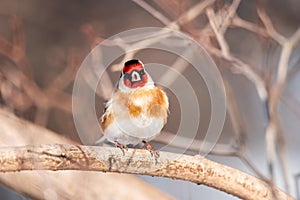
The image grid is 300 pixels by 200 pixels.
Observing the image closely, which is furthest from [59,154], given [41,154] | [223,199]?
[223,199]

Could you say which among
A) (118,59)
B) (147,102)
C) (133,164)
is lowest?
(133,164)

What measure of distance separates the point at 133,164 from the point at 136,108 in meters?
0.10

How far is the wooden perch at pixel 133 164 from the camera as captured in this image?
1208 millimetres

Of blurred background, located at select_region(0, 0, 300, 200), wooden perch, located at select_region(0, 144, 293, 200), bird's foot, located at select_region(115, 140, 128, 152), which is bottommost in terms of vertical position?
wooden perch, located at select_region(0, 144, 293, 200)

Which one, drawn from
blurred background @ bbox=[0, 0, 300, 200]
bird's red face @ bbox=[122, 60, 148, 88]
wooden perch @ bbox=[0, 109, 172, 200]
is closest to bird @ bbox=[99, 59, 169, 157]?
bird's red face @ bbox=[122, 60, 148, 88]

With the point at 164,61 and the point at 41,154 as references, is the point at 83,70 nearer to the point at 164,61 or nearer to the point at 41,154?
→ the point at 41,154

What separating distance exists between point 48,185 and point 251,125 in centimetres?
161

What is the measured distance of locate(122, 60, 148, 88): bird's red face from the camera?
4.09 ft

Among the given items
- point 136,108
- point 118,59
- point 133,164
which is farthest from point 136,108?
point 118,59

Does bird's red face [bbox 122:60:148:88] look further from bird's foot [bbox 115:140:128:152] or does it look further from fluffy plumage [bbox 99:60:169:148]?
bird's foot [bbox 115:140:128:152]

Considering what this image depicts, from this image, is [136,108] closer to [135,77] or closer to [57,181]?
[135,77]

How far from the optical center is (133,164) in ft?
4.13

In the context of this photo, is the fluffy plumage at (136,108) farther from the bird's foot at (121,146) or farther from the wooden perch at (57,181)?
the wooden perch at (57,181)

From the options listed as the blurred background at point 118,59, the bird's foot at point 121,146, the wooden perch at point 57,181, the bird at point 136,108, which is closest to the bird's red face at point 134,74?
the bird at point 136,108
